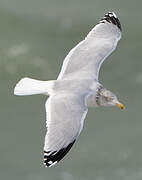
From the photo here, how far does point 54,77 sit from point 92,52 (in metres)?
2.24

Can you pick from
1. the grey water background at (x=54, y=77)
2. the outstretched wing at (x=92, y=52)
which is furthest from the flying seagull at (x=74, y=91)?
the grey water background at (x=54, y=77)

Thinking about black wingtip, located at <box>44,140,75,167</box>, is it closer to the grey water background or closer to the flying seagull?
the flying seagull

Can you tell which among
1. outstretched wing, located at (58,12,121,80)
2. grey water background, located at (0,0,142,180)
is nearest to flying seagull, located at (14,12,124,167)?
outstretched wing, located at (58,12,121,80)

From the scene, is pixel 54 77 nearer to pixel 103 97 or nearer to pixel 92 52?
pixel 92 52

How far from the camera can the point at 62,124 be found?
14.9 ft

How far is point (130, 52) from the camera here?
7957 millimetres

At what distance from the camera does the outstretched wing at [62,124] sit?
14.5 feet

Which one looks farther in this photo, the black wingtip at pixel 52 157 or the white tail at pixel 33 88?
the white tail at pixel 33 88

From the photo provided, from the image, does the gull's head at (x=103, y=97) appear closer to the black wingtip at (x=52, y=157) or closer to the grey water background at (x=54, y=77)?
the black wingtip at (x=52, y=157)

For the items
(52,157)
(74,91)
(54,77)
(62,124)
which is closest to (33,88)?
(74,91)

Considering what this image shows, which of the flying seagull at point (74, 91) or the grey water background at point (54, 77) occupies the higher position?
the flying seagull at point (74, 91)

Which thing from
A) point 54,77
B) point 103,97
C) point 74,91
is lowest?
point 54,77

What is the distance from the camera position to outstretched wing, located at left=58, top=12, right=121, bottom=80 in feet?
16.8

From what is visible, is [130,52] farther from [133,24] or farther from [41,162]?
[41,162]
